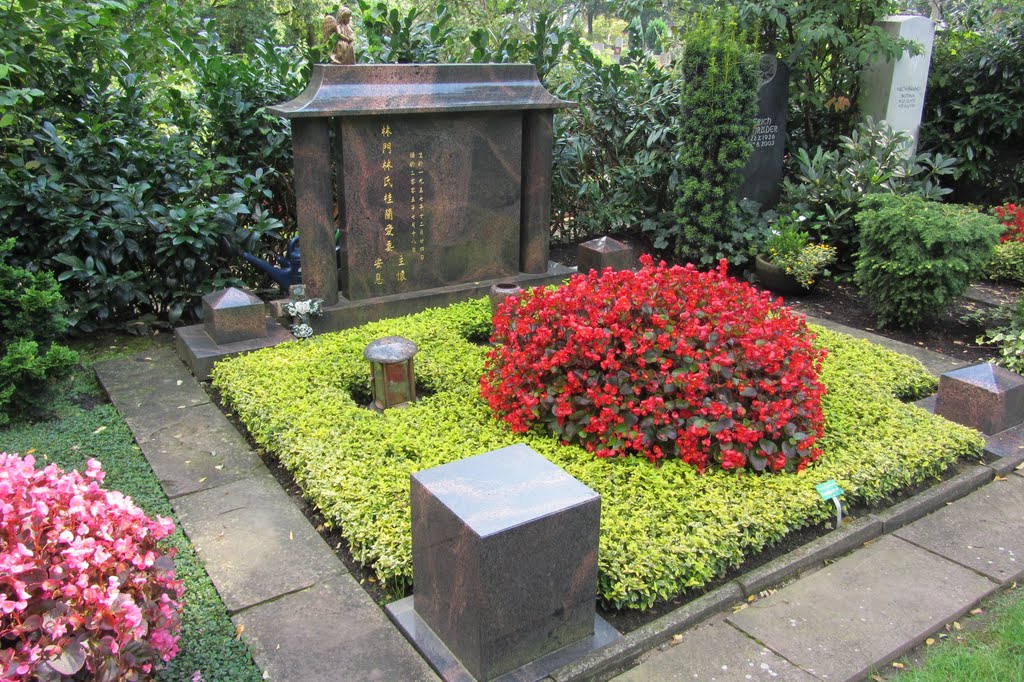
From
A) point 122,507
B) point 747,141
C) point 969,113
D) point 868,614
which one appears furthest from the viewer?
point 969,113

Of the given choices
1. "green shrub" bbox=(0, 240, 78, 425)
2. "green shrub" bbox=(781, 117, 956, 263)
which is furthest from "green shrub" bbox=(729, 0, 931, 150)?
"green shrub" bbox=(0, 240, 78, 425)

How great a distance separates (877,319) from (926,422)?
7.72ft

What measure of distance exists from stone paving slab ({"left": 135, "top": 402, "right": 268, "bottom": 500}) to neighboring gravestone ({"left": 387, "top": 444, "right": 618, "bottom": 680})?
1.57 m

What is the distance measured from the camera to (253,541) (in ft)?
11.6

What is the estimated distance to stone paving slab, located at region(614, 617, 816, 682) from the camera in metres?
2.82

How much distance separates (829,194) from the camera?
25.5 ft

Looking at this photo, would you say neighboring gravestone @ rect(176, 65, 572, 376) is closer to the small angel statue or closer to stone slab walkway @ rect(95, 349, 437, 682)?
the small angel statue

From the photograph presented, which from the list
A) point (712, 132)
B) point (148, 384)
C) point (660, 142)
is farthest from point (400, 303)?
point (660, 142)

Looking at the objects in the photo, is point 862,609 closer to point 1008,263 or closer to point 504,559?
point 504,559

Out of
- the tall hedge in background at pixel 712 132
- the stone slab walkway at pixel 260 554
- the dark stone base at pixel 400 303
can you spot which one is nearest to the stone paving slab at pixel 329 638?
the stone slab walkway at pixel 260 554

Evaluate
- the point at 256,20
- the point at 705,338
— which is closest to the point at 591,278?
the point at 705,338

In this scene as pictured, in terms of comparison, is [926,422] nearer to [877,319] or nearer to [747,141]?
[877,319]

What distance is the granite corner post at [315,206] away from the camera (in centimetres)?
548

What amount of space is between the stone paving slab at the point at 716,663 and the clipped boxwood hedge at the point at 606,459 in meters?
0.22
